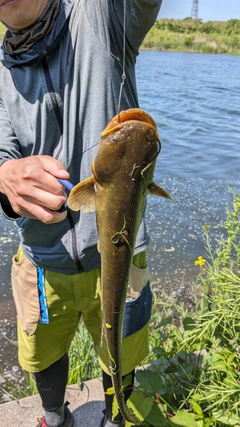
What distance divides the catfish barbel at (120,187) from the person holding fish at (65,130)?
0.21 m

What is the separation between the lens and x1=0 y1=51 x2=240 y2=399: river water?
16.2ft

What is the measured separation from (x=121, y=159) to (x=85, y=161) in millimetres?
841

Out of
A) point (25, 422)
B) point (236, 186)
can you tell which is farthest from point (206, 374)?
point (236, 186)

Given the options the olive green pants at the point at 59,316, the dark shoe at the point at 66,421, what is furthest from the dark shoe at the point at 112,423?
the olive green pants at the point at 59,316

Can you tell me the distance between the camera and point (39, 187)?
1273 mm

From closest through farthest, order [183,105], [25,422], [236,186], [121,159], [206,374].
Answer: [121,159] < [206,374] < [25,422] < [236,186] < [183,105]

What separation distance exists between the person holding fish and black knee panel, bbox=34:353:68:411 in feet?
0.29

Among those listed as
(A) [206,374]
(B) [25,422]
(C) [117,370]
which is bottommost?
(B) [25,422]

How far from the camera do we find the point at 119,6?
1.71 meters

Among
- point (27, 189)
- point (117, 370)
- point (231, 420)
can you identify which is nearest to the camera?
point (27, 189)

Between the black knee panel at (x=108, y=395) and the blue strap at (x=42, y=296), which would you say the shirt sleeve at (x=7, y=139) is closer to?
the blue strap at (x=42, y=296)

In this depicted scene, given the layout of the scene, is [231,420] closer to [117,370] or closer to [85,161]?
[117,370]

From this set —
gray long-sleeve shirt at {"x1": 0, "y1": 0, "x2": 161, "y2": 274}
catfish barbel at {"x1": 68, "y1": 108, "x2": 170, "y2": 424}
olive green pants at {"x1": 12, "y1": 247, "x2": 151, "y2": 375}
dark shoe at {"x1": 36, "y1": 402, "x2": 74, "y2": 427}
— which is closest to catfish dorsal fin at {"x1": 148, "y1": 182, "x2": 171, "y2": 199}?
catfish barbel at {"x1": 68, "y1": 108, "x2": 170, "y2": 424}

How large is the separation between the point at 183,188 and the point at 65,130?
5.68 metres
